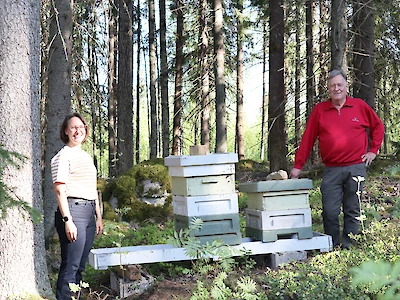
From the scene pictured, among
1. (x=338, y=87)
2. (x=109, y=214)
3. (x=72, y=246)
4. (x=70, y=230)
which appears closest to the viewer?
(x=70, y=230)

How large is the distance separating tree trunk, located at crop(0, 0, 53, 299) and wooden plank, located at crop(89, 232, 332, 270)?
59cm

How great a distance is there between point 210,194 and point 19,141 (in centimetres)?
191

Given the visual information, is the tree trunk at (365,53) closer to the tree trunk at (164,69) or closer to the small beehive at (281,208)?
the small beehive at (281,208)

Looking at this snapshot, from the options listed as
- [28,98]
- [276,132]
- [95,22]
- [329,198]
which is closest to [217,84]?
[276,132]

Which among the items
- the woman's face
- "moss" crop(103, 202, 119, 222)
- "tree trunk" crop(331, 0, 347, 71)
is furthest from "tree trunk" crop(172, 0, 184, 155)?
the woman's face

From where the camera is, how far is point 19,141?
4566mm

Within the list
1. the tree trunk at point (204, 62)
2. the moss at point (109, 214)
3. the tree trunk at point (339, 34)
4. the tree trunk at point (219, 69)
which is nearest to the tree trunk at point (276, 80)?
the tree trunk at point (219, 69)

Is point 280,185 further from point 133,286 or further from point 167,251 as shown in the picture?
point 133,286

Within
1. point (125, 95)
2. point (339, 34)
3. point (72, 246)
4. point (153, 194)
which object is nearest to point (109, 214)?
point (153, 194)

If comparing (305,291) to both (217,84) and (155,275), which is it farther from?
(217,84)

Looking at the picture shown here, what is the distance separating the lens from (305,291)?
13.9ft

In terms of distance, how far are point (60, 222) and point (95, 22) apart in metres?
3.27

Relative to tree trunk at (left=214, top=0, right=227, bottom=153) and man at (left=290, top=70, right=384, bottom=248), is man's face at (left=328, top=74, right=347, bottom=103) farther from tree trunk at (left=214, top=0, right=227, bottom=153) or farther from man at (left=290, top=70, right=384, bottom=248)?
tree trunk at (left=214, top=0, right=227, bottom=153)

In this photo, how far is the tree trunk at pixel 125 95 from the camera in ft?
38.1
